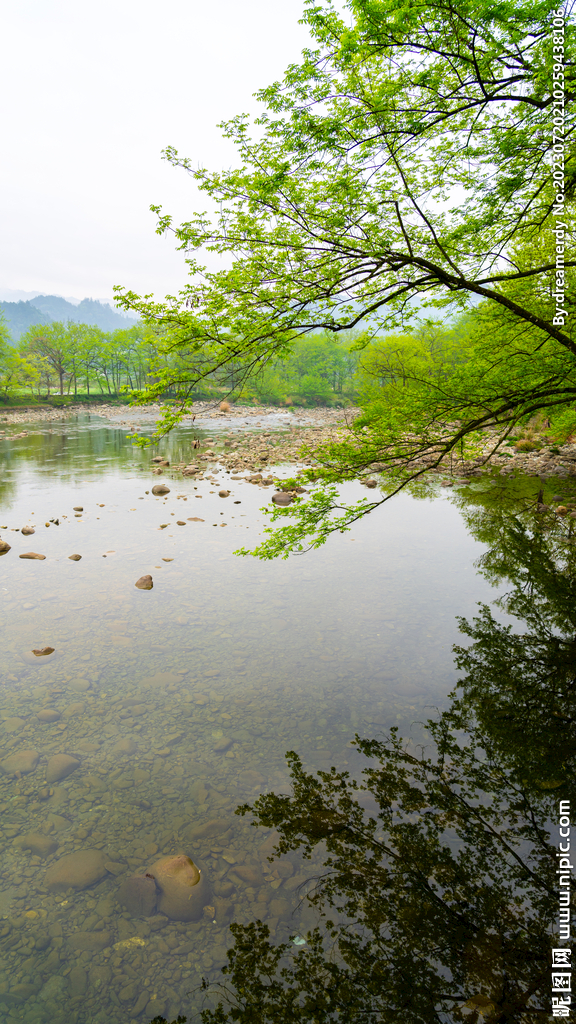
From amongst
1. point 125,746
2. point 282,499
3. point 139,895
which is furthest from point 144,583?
point 282,499

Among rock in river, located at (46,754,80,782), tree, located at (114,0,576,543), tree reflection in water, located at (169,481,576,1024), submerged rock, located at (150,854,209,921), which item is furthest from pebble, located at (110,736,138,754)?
tree, located at (114,0,576,543)

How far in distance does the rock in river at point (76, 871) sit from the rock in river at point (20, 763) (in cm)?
133

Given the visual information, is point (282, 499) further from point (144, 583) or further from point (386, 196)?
point (386, 196)

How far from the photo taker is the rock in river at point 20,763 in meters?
4.91

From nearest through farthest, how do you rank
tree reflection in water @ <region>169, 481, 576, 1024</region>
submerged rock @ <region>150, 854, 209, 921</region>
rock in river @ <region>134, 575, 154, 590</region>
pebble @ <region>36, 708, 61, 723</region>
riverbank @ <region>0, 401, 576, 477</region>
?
1. tree reflection in water @ <region>169, 481, 576, 1024</region>
2. submerged rock @ <region>150, 854, 209, 921</region>
3. pebble @ <region>36, 708, 61, 723</region>
4. rock in river @ <region>134, 575, 154, 590</region>
5. riverbank @ <region>0, 401, 576, 477</region>

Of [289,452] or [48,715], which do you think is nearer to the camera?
[48,715]

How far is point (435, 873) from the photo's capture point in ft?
12.6

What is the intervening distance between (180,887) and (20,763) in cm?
250

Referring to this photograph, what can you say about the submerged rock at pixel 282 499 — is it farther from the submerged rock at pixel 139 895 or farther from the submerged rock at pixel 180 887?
the submerged rock at pixel 139 895

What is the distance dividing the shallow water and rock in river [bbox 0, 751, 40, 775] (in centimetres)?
8

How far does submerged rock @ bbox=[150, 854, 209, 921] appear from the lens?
359cm

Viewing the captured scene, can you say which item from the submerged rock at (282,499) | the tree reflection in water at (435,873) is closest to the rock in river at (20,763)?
the tree reflection in water at (435,873)

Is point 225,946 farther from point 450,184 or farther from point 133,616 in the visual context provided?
point 450,184

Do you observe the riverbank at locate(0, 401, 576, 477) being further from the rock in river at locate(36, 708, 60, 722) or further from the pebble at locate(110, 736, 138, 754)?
the rock in river at locate(36, 708, 60, 722)
